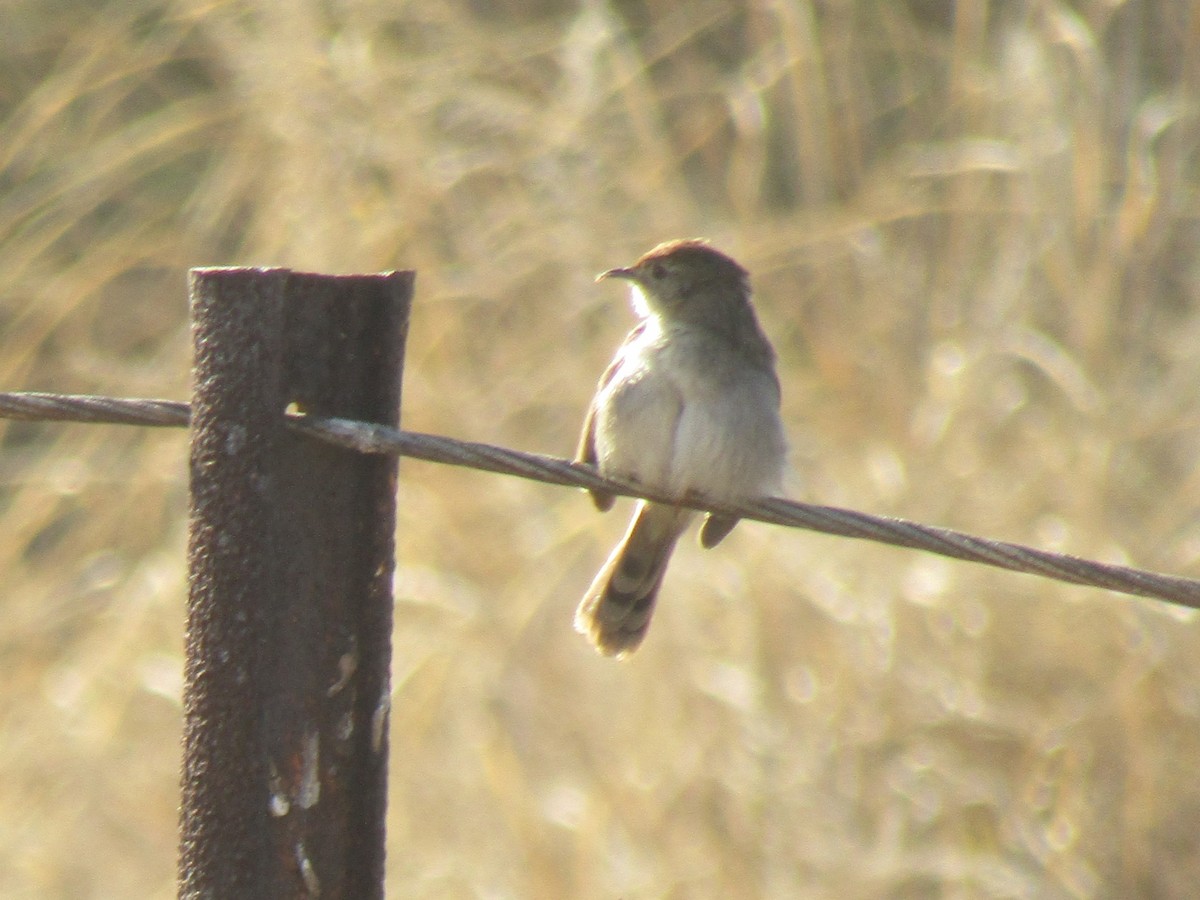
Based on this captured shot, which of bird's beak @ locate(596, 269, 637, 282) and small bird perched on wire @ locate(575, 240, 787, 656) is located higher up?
bird's beak @ locate(596, 269, 637, 282)

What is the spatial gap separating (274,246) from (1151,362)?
364 centimetres

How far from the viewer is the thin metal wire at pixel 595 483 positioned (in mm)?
2033

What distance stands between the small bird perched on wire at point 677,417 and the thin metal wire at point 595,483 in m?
1.24

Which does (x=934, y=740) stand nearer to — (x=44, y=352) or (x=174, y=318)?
(x=174, y=318)

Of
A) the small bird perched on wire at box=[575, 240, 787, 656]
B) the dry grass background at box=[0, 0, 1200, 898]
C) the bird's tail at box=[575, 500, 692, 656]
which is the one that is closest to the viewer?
the small bird perched on wire at box=[575, 240, 787, 656]

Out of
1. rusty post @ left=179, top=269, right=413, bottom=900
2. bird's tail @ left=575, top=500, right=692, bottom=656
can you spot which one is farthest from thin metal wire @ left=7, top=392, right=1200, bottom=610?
bird's tail @ left=575, top=500, right=692, bottom=656

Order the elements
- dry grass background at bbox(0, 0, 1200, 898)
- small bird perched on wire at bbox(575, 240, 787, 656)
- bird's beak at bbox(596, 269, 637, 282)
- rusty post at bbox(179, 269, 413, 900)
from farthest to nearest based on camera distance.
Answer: dry grass background at bbox(0, 0, 1200, 898), bird's beak at bbox(596, 269, 637, 282), small bird perched on wire at bbox(575, 240, 787, 656), rusty post at bbox(179, 269, 413, 900)

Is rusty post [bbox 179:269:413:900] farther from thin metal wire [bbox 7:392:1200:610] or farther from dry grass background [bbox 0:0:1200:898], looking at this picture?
dry grass background [bbox 0:0:1200:898]

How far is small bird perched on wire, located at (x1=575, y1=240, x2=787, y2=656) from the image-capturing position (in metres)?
3.78

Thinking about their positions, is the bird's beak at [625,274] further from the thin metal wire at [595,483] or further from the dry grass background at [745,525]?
the dry grass background at [745,525]

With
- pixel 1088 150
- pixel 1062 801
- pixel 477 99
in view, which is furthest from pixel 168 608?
pixel 1088 150

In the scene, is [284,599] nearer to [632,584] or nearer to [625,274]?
[632,584]

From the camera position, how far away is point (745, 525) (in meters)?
6.17

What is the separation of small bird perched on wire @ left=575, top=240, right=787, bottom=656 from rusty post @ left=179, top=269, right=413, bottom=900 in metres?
1.71
